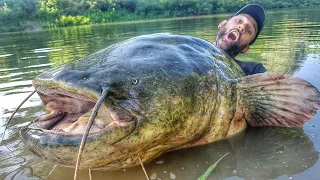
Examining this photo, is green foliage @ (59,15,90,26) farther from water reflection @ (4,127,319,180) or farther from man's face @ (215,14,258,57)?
water reflection @ (4,127,319,180)

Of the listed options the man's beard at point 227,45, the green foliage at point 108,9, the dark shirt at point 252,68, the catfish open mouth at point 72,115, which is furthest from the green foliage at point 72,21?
the catfish open mouth at point 72,115

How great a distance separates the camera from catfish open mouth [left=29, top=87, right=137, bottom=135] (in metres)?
1.67

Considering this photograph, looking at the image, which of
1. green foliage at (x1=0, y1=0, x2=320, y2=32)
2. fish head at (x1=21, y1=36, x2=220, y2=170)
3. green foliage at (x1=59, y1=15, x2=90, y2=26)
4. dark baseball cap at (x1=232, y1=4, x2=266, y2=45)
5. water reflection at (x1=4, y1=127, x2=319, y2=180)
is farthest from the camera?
green foliage at (x1=0, y1=0, x2=320, y2=32)

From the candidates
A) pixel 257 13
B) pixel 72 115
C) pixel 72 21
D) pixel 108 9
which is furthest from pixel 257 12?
pixel 108 9

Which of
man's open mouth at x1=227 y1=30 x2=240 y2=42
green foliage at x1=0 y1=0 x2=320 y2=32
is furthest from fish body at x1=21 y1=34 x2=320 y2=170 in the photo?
green foliage at x1=0 y1=0 x2=320 y2=32

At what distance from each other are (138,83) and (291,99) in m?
1.13

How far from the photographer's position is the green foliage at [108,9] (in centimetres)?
4219

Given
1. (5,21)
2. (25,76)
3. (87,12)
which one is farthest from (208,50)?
(87,12)

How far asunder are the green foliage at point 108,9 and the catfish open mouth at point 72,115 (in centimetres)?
4025

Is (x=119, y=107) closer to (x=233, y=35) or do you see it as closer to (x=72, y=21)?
(x=233, y=35)

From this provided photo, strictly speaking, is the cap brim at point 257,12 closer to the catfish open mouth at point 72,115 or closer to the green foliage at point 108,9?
the catfish open mouth at point 72,115

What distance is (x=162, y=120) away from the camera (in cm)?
181

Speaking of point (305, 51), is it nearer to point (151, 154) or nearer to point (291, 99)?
point (291, 99)

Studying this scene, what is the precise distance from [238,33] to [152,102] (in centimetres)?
222
